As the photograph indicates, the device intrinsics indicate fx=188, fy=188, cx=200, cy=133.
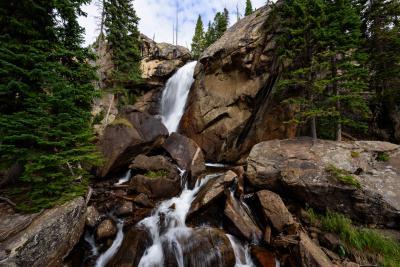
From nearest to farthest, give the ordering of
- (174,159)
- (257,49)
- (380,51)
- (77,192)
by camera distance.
→ (77,192) → (380,51) → (174,159) → (257,49)

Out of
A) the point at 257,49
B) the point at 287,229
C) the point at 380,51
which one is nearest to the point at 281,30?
the point at 257,49

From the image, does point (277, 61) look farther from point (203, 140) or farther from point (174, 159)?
point (174, 159)

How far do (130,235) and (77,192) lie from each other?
2.27 m

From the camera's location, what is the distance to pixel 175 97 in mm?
19734

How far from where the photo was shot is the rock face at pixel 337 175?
20.7ft

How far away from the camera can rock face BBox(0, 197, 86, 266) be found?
13.9ft

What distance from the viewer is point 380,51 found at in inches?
451

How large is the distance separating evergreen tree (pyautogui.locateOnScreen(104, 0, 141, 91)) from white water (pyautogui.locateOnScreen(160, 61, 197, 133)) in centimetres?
365

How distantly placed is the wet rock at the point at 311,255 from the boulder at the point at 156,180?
580 centimetres

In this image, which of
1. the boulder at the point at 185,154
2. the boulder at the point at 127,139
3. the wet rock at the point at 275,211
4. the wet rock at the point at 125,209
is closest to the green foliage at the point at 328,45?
the wet rock at the point at 275,211

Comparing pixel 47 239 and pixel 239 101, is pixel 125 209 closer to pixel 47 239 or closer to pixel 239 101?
pixel 47 239

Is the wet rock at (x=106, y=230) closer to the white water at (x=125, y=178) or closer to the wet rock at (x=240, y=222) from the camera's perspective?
the white water at (x=125, y=178)

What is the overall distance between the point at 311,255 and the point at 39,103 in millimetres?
8632

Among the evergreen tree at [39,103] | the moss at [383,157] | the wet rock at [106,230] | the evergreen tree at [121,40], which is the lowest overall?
the wet rock at [106,230]
